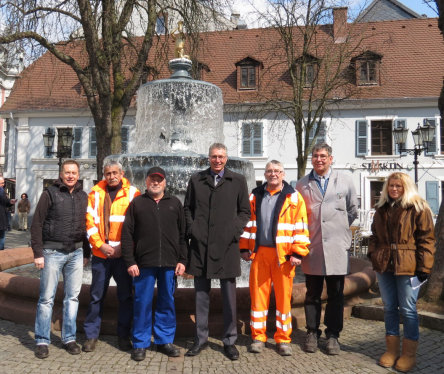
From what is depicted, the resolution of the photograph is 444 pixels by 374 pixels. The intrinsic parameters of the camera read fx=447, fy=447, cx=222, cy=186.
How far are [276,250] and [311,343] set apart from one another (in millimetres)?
907

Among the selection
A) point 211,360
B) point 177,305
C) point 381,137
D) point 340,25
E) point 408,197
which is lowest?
point 211,360

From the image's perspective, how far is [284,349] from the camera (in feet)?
12.9

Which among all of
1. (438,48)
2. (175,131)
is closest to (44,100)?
(175,131)

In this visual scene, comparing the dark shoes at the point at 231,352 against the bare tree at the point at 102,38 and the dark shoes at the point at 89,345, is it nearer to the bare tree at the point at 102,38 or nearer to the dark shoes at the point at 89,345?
the dark shoes at the point at 89,345

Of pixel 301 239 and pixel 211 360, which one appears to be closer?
pixel 211 360

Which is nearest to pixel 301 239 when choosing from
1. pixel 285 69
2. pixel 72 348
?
pixel 72 348

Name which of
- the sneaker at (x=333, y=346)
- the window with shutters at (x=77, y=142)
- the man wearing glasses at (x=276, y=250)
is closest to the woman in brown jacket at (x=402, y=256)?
the sneaker at (x=333, y=346)

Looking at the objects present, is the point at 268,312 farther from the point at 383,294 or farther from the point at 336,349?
the point at 383,294

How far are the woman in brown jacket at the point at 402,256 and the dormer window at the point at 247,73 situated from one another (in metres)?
19.9

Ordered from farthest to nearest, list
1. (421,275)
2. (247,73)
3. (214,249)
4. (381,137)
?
(247,73)
(381,137)
(214,249)
(421,275)

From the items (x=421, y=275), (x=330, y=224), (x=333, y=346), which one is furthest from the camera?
(x=330, y=224)

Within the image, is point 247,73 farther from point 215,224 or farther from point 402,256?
point 402,256

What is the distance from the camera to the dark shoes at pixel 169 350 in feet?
12.6

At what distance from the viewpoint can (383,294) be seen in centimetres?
393
